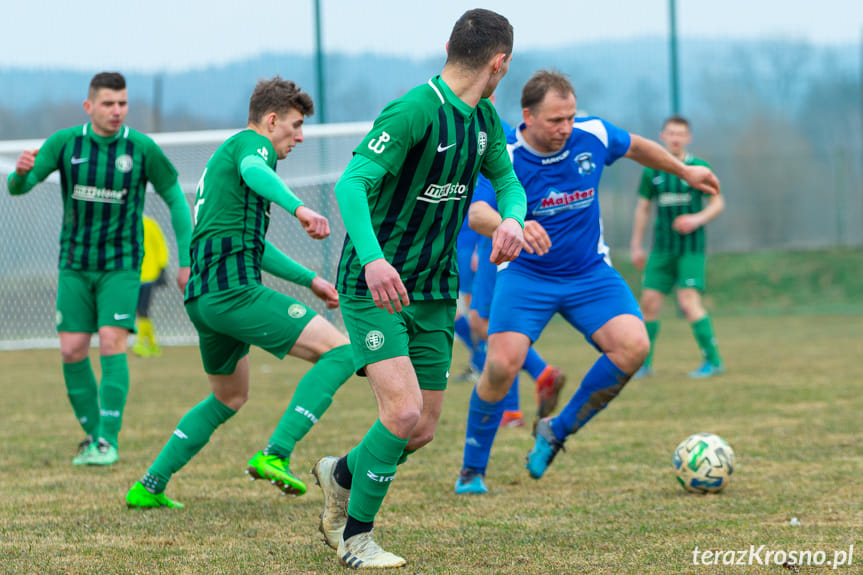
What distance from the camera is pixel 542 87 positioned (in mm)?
4773

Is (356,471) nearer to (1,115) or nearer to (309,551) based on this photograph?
(309,551)

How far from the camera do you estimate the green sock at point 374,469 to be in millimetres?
3529

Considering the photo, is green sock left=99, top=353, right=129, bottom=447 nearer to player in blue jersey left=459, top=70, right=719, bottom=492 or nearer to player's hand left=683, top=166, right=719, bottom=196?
player in blue jersey left=459, top=70, right=719, bottom=492

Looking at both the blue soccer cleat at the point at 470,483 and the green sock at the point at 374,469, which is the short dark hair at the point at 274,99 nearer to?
the green sock at the point at 374,469

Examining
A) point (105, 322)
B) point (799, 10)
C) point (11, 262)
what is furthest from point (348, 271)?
point (799, 10)

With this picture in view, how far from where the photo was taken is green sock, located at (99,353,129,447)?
19.3ft

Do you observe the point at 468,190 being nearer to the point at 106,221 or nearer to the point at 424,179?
the point at 424,179

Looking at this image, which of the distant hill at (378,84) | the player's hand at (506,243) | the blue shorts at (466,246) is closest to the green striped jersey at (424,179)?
the player's hand at (506,243)

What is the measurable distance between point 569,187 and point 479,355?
3638 mm

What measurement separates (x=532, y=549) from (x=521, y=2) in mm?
15659

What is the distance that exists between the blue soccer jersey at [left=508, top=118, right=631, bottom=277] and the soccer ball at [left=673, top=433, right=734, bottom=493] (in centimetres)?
103

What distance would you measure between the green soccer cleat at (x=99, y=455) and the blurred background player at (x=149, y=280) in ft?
24.5

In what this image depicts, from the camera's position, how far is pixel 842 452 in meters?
5.45

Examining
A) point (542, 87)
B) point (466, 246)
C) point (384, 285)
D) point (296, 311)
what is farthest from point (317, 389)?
point (466, 246)
